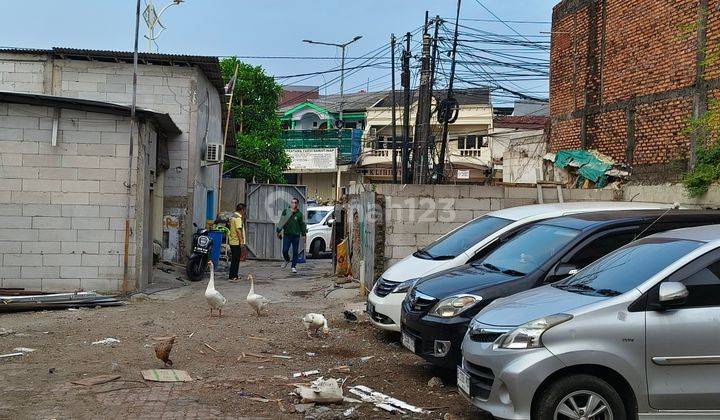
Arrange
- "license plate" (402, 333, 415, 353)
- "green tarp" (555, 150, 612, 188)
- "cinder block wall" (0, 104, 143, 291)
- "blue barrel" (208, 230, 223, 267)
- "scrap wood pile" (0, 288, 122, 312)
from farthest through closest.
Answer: "blue barrel" (208, 230, 223, 267) < "green tarp" (555, 150, 612, 188) < "cinder block wall" (0, 104, 143, 291) < "scrap wood pile" (0, 288, 122, 312) < "license plate" (402, 333, 415, 353)

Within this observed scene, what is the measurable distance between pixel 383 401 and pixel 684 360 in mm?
2630

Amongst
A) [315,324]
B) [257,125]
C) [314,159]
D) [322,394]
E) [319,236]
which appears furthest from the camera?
[314,159]

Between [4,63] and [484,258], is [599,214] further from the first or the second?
[4,63]

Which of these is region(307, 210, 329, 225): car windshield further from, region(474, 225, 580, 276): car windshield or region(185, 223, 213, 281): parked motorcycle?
region(474, 225, 580, 276): car windshield

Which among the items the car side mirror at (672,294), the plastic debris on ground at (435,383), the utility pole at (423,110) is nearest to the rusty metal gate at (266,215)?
the utility pole at (423,110)

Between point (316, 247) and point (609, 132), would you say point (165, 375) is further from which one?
point (316, 247)

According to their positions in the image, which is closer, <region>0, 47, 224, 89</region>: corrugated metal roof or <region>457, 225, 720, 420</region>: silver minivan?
<region>457, 225, 720, 420</region>: silver minivan

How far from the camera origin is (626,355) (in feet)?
16.8

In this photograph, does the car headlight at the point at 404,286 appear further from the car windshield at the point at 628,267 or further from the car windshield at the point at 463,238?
the car windshield at the point at 628,267

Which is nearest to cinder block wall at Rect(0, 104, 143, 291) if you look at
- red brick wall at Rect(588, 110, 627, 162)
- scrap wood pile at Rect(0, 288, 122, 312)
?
scrap wood pile at Rect(0, 288, 122, 312)

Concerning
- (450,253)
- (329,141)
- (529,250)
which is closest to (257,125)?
(329,141)

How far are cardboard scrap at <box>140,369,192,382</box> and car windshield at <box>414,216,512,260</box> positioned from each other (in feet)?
11.4

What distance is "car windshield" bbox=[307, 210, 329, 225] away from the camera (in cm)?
2617

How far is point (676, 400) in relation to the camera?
512cm
